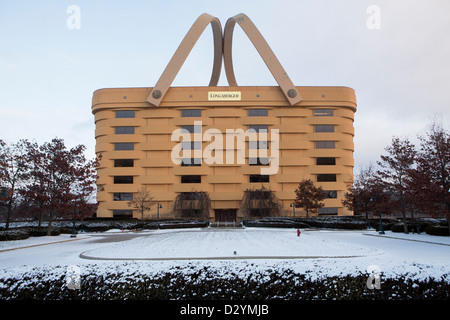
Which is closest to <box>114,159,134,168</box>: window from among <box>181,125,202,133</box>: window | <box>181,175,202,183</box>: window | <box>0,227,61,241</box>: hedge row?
<box>181,175,202,183</box>: window

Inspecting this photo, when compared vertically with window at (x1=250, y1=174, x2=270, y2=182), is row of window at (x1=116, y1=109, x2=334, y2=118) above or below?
above

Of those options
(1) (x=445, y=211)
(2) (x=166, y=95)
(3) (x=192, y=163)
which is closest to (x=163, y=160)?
(3) (x=192, y=163)

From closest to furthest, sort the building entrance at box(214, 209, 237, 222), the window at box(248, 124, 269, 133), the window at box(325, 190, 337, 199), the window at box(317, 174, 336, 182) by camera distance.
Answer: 1. the window at box(325, 190, 337, 199)
2. the building entrance at box(214, 209, 237, 222)
3. the window at box(317, 174, 336, 182)
4. the window at box(248, 124, 269, 133)

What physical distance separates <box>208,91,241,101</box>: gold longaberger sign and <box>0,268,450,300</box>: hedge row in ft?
200

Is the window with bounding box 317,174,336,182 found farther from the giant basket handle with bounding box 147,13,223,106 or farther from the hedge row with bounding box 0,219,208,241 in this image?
the giant basket handle with bounding box 147,13,223,106

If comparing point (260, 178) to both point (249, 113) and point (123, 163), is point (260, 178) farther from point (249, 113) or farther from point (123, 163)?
point (123, 163)

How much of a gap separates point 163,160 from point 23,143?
34.5 meters

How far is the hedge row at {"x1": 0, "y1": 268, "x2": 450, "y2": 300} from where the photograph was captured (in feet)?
24.0

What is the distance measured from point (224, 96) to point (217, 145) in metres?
10.3

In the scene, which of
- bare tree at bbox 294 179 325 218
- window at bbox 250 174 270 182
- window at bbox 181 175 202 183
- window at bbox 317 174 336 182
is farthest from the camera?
window at bbox 317 174 336 182

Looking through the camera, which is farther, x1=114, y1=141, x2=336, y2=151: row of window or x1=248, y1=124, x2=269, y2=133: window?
x1=248, y1=124, x2=269, y2=133: window

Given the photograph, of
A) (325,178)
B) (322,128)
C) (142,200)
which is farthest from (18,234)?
Answer: (322,128)

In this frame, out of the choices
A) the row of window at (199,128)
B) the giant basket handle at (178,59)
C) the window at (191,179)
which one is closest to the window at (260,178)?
the row of window at (199,128)

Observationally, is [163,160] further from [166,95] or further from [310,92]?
[310,92]
